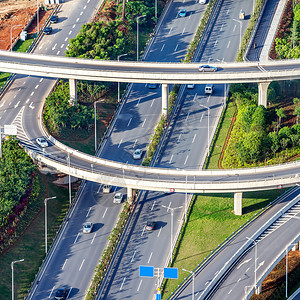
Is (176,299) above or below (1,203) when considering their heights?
below

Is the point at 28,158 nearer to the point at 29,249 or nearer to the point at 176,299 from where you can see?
the point at 29,249

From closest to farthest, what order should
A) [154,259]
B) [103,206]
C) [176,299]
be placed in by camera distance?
[176,299] → [154,259] → [103,206]

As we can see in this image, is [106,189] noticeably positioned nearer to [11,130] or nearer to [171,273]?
[11,130]

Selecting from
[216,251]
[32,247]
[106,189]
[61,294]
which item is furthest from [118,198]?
[61,294]

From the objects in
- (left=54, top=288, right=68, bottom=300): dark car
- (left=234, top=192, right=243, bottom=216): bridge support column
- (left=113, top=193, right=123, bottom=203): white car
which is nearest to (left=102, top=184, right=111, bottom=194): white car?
(left=113, top=193, right=123, bottom=203): white car

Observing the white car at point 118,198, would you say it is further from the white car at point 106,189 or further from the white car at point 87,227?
the white car at point 87,227

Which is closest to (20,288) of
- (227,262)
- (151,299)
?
(151,299)

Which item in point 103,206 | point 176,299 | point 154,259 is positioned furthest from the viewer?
point 103,206
